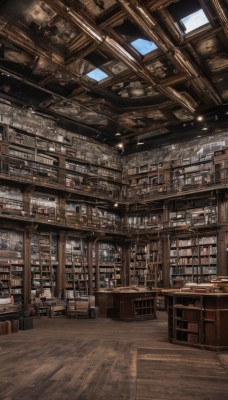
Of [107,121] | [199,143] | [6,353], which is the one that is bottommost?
[6,353]

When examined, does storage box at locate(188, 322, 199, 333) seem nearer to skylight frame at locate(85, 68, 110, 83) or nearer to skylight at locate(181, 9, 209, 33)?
skylight at locate(181, 9, 209, 33)

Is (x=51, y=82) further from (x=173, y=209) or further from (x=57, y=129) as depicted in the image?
(x=173, y=209)

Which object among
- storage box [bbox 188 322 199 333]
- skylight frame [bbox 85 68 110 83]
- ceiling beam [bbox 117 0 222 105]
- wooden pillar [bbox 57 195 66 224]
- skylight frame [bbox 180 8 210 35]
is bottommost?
storage box [bbox 188 322 199 333]

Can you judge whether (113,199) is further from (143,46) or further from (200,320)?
(200,320)

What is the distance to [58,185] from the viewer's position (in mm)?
12539

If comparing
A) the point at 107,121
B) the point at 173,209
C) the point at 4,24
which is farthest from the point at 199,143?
the point at 4,24

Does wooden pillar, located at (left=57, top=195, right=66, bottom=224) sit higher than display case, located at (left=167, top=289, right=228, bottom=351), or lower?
higher

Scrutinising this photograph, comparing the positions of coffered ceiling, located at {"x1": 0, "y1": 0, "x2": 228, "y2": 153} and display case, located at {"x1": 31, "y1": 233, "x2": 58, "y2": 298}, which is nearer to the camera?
coffered ceiling, located at {"x1": 0, "y1": 0, "x2": 228, "y2": 153}

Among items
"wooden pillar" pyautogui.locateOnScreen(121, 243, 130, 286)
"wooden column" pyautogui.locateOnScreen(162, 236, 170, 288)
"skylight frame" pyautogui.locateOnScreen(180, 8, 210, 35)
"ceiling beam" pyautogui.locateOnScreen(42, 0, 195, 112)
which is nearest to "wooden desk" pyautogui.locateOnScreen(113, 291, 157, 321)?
"wooden column" pyautogui.locateOnScreen(162, 236, 170, 288)

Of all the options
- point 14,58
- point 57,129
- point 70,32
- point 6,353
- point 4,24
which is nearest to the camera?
point 6,353

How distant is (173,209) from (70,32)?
7.52m

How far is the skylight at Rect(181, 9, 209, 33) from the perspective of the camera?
833 cm

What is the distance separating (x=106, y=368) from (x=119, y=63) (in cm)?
796

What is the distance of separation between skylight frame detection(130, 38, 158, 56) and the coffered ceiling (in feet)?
0.08
